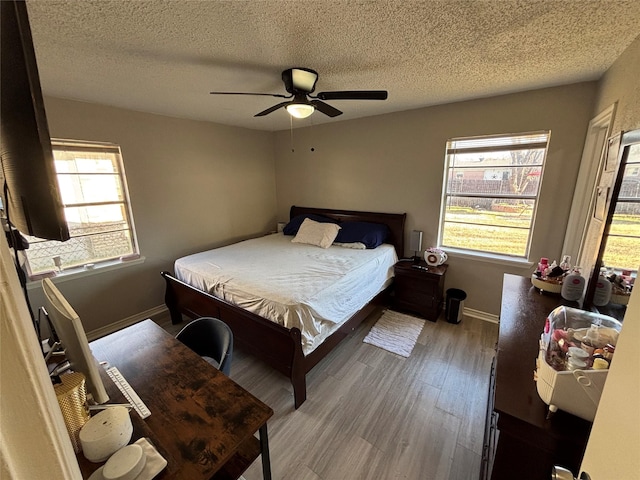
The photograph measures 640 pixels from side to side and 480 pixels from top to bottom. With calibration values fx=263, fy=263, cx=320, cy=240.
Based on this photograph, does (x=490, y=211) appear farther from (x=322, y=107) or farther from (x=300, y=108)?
(x=300, y=108)

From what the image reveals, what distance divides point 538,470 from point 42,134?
175 cm

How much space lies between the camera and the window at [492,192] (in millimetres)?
2674

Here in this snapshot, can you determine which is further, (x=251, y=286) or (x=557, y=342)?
(x=251, y=286)

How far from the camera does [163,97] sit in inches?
97.7

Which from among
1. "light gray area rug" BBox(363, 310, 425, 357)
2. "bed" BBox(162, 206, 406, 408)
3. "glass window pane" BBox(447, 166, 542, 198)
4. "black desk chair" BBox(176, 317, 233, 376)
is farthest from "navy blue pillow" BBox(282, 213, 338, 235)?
"black desk chair" BBox(176, 317, 233, 376)

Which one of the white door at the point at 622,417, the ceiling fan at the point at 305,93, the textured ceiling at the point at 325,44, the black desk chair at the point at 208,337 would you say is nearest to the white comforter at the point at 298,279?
the black desk chair at the point at 208,337

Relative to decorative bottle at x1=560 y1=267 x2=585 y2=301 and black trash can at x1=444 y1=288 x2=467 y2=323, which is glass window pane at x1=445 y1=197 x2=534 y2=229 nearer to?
black trash can at x1=444 y1=288 x2=467 y2=323

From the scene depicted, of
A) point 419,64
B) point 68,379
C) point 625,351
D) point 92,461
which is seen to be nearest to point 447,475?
point 625,351

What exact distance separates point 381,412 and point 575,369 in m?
1.35

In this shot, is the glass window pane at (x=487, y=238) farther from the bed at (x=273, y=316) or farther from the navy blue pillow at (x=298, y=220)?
the navy blue pillow at (x=298, y=220)

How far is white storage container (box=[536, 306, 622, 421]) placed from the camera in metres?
0.85

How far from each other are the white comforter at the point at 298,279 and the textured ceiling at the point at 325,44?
64.7 inches

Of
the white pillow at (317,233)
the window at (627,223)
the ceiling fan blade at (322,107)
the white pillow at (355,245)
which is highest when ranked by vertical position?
the ceiling fan blade at (322,107)

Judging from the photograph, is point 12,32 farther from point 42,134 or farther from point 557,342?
point 557,342
